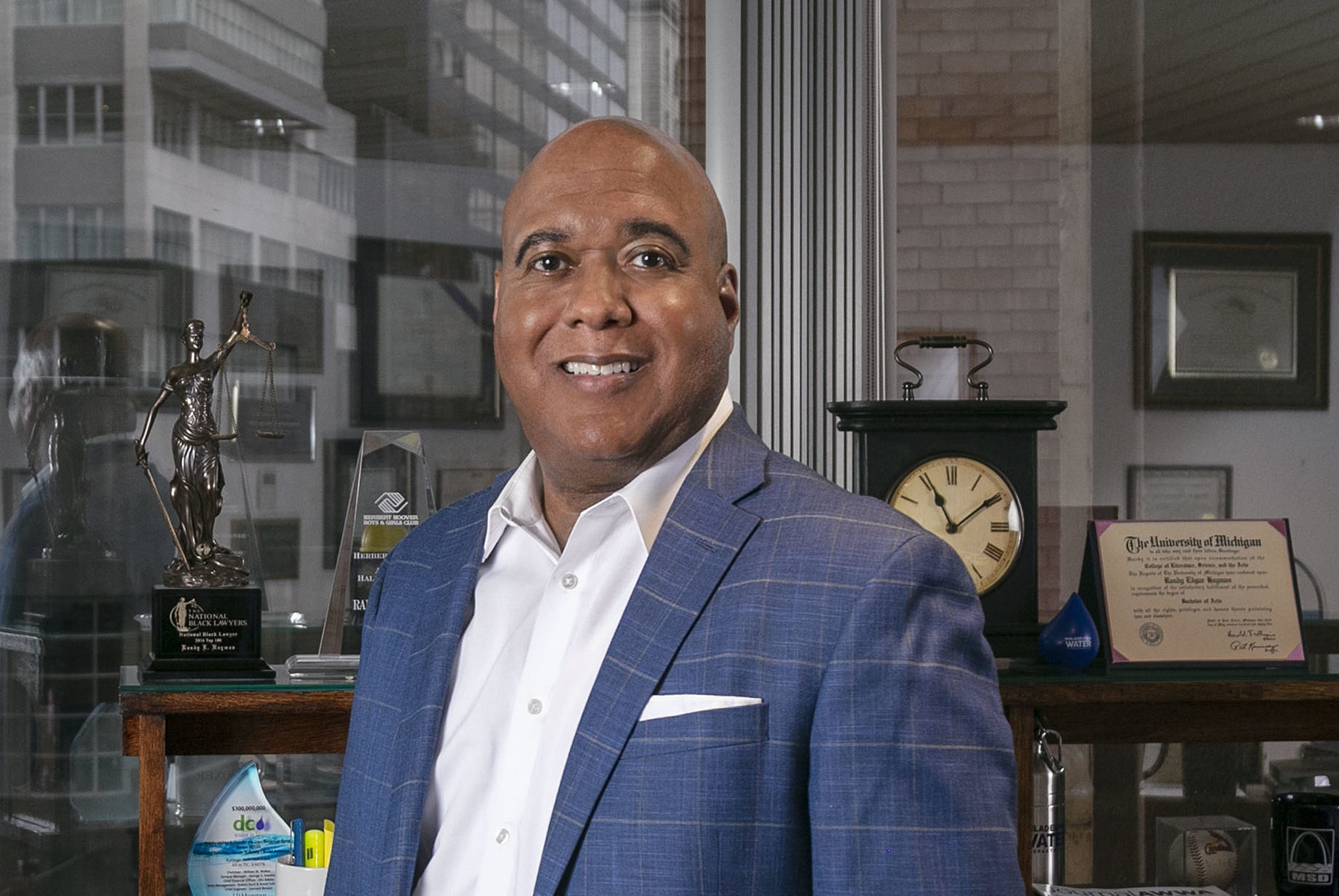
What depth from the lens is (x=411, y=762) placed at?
1.19 m

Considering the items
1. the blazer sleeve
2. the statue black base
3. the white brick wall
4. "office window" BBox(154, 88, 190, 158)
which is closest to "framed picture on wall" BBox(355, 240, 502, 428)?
"office window" BBox(154, 88, 190, 158)

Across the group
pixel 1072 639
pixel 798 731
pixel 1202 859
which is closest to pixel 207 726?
pixel 798 731

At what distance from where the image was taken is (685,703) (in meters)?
1.05

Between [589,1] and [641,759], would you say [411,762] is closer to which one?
[641,759]

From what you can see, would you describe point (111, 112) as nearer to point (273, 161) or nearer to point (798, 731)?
point (273, 161)

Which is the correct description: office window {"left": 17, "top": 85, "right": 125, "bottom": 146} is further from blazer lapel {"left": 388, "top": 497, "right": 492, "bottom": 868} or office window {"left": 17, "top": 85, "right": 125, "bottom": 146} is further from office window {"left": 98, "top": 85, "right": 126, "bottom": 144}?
blazer lapel {"left": 388, "top": 497, "right": 492, "bottom": 868}

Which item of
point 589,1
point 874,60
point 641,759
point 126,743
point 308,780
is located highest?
point 589,1

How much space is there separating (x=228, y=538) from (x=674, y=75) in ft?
5.15

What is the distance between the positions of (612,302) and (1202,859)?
4.93 feet

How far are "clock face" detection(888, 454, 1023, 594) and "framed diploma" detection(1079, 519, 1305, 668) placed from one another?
0.34ft

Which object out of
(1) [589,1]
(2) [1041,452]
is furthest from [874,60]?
(2) [1041,452]

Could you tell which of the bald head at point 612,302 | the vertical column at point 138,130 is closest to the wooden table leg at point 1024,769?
the bald head at point 612,302

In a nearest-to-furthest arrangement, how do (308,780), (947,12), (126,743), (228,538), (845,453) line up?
(126,743) → (845,453) → (308,780) → (228,538) → (947,12)

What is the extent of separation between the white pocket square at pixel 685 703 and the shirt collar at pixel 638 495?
0.17 m
